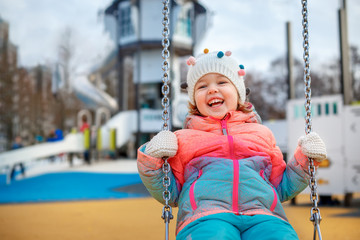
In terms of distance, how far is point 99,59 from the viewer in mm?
22578

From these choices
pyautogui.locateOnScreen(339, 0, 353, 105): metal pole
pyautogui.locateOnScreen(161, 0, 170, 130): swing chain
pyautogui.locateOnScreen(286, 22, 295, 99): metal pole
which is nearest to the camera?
pyautogui.locateOnScreen(161, 0, 170, 130): swing chain

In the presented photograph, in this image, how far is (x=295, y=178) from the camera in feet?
6.21

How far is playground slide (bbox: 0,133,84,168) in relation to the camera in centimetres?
1110

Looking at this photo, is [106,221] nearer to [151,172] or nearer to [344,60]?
[151,172]

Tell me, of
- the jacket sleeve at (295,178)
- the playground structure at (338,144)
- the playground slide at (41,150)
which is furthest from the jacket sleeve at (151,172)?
the playground slide at (41,150)

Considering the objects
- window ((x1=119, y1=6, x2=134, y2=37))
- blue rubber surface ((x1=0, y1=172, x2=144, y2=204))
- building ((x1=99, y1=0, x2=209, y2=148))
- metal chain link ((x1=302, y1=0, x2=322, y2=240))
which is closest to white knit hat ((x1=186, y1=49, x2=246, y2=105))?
metal chain link ((x1=302, y1=0, x2=322, y2=240))

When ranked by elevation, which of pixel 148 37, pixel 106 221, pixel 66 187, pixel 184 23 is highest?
pixel 184 23

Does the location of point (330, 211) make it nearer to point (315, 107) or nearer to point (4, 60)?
point (315, 107)

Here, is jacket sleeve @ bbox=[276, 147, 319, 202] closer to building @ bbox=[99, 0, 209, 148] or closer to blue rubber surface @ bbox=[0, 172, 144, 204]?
blue rubber surface @ bbox=[0, 172, 144, 204]

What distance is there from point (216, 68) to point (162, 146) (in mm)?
581

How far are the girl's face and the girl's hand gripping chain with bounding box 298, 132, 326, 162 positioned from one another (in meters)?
0.43

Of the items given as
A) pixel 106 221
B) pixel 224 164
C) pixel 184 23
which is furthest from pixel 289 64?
pixel 184 23

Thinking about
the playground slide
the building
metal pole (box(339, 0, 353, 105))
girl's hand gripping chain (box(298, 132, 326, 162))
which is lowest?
the playground slide

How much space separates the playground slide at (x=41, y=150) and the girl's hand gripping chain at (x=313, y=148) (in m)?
10.6
